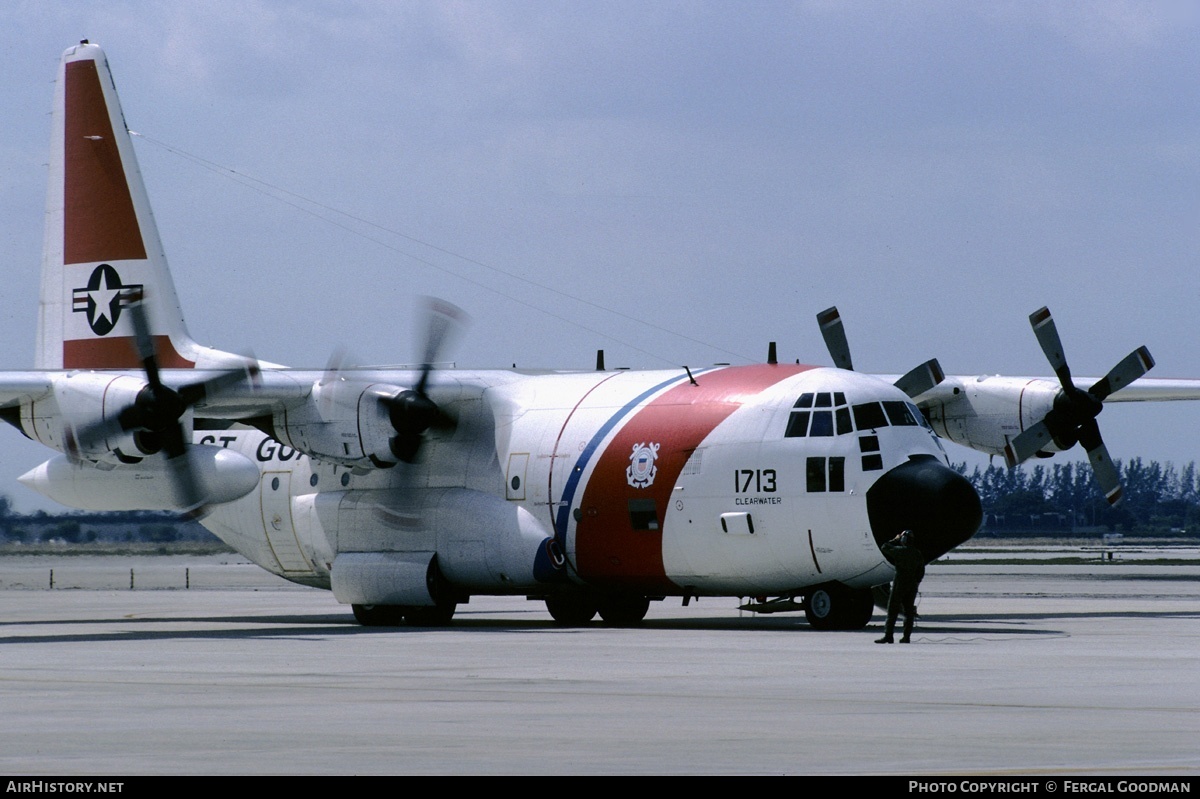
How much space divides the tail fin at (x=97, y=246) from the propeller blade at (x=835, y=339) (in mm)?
11250

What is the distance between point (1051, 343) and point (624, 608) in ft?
29.6

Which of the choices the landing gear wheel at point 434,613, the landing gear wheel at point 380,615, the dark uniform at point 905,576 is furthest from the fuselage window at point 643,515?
the landing gear wheel at point 380,615

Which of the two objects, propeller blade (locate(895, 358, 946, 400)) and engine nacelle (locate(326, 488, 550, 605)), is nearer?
engine nacelle (locate(326, 488, 550, 605))

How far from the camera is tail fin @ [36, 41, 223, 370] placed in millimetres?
33656

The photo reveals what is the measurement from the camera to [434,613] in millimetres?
30094

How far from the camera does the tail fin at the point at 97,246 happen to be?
110ft

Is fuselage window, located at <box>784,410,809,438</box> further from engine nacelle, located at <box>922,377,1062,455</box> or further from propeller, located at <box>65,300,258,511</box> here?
propeller, located at <box>65,300,258,511</box>

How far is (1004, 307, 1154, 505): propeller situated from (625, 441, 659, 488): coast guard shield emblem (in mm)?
8317

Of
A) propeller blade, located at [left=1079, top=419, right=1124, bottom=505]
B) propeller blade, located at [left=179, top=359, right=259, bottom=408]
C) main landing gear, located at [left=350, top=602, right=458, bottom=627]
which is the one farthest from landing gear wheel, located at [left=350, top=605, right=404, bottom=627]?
propeller blade, located at [left=1079, top=419, right=1124, bottom=505]

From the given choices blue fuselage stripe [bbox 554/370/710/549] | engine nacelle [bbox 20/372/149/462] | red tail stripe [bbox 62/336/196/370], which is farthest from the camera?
red tail stripe [bbox 62/336/196/370]

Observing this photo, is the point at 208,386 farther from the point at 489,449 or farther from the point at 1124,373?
the point at 1124,373

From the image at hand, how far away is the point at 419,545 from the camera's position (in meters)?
29.9

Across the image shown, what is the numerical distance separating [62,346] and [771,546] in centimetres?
1512
